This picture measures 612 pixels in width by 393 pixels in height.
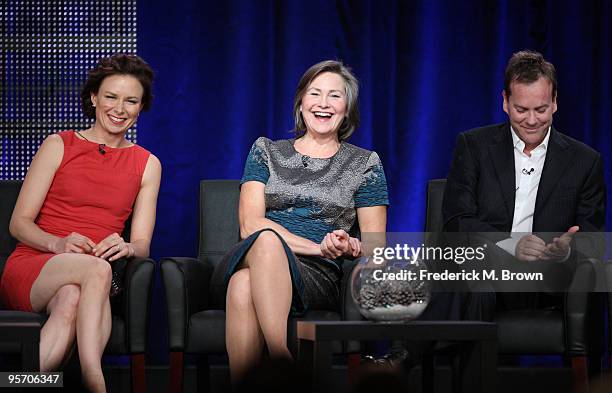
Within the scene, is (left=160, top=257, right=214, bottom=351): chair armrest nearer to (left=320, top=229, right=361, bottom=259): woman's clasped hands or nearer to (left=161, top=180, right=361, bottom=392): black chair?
(left=161, top=180, right=361, bottom=392): black chair

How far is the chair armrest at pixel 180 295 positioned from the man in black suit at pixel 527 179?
3.10 feet

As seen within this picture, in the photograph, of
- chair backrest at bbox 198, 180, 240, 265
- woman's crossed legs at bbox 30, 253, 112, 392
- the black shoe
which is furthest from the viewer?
chair backrest at bbox 198, 180, 240, 265

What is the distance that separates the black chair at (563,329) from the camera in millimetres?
3088

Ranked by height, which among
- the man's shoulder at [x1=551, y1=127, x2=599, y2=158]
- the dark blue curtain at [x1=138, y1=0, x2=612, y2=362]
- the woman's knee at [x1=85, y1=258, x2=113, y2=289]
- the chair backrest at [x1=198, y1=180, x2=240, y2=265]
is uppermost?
the dark blue curtain at [x1=138, y1=0, x2=612, y2=362]

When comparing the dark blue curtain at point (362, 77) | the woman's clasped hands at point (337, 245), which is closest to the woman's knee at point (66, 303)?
the woman's clasped hands at point (337, 245)

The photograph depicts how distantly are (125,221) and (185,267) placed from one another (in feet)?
1.41

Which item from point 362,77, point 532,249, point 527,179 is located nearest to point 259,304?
point 532,249

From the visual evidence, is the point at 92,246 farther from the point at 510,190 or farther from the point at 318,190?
the point at 510,190

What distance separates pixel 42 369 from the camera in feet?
9.02

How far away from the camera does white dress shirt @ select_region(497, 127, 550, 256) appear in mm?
3404

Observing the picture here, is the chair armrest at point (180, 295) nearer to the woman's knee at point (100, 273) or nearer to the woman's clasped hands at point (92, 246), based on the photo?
the woman's clasped hands at point (92, 246)

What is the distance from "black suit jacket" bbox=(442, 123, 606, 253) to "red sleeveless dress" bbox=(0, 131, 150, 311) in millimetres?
1172

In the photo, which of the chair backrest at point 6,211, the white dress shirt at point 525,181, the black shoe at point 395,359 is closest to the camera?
the black shoe at point 395,359

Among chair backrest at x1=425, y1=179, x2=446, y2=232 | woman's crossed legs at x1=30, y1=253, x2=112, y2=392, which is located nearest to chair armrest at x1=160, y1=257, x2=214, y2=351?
woman's crossed legs at x1=30, y1=253, x2=112, y2=392
